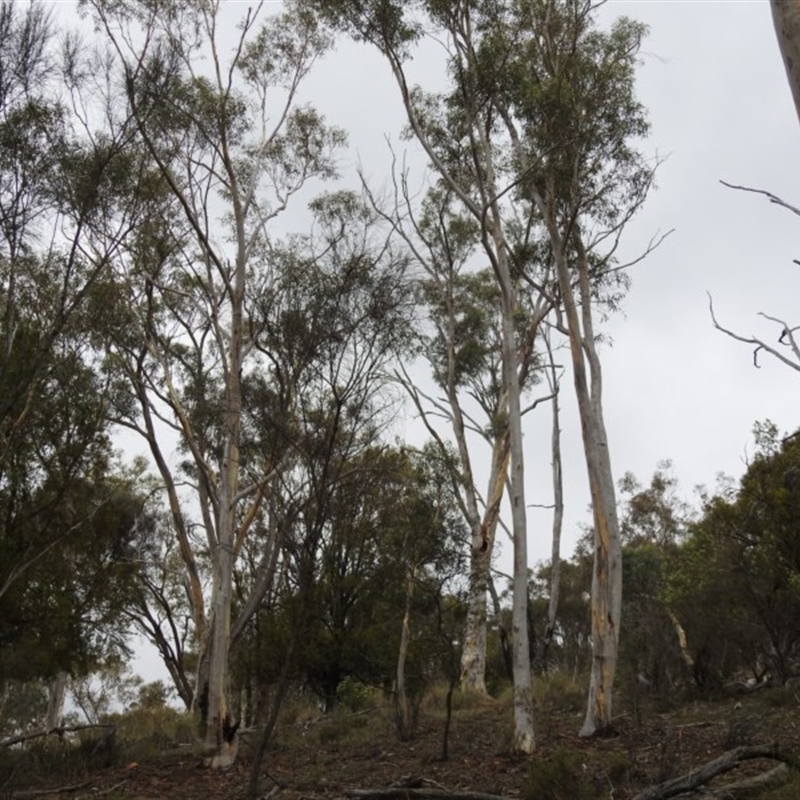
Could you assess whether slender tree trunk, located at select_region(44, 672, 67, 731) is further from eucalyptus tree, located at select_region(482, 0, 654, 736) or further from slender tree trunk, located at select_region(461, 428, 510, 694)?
eucalyptus tree, located at select_region(482, 0, 654, 736)

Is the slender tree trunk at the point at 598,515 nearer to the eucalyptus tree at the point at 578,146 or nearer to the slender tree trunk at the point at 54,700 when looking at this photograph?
the eucalyptus tree at the point at 578,146

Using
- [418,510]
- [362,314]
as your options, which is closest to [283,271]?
[362,314]

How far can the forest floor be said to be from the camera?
22.5 feet

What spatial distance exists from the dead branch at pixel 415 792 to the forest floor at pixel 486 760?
3 centimetres

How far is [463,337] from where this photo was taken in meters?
19.4

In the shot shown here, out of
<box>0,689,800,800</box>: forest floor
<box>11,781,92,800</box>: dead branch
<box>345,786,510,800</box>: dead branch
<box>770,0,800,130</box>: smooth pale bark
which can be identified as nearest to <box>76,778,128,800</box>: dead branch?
<box>0,689,800,800</box>: forest floor

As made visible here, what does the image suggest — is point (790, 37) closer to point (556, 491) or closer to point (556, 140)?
point (556, 140)

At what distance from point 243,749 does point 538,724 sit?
359 cm

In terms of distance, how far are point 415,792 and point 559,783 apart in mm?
→ 1114

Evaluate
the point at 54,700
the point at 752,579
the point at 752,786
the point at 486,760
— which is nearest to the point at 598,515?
the point at 486,760

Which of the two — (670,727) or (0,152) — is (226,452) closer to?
(0,152)

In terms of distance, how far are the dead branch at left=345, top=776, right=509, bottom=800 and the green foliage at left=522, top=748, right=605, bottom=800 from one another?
12.1 inches

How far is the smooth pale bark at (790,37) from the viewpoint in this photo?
4.80m

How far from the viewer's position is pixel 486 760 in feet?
30.0
